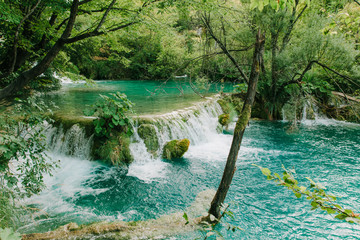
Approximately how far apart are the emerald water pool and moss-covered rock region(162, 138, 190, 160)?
1.03 feet

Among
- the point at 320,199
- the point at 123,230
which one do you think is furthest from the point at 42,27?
A: the point at 320,199

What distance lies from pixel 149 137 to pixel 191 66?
3.01 meters

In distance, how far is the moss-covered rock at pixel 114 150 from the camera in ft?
23.1

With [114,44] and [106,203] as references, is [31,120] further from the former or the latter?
[114,44]

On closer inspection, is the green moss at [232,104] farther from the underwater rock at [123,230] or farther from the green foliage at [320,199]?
the green foliage at [320,199]

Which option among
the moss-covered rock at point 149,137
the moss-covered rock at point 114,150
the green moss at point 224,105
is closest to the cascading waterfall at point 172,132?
the moss-covered rock at point 149,137

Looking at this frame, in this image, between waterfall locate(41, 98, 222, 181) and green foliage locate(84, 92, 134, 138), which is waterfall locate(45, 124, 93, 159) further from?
green foliage locate(84, 92, 134, 138)

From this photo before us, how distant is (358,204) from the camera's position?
5281 mm

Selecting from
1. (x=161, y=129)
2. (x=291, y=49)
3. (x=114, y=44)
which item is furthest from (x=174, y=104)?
(x=291, y=49)

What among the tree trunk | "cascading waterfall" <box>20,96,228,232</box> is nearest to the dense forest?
the tree trunk

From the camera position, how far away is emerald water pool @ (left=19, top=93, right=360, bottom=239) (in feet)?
15.1

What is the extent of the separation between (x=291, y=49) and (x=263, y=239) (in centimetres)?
1064

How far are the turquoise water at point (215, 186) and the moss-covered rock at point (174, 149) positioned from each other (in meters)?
0.26

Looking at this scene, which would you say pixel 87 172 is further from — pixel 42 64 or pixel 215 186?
pixel 42 64
